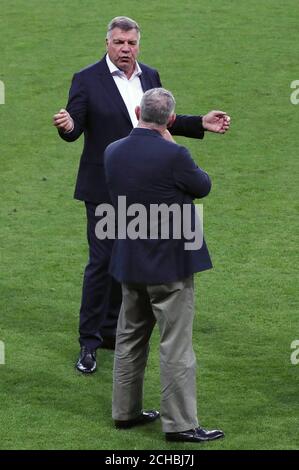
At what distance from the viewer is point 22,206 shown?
36.3ft

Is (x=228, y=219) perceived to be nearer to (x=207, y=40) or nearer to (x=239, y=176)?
(x=239, y=176)

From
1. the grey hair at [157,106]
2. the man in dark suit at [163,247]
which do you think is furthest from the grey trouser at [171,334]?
the grey hair at [157,106]

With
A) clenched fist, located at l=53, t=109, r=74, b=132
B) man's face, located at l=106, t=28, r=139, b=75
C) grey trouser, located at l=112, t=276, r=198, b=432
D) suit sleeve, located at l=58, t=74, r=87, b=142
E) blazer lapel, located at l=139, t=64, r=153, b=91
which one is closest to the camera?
grey trouser, located at l=112, t=276, r=198, b=432

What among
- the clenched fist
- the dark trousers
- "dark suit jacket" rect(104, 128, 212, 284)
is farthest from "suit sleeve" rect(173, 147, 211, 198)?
the dark trousers

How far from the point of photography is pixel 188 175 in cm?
641

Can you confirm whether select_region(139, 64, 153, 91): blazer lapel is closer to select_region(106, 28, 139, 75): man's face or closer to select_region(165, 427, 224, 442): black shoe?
select_region(106, 28, 139, 75): man's face

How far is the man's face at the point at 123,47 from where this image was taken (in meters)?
7.57

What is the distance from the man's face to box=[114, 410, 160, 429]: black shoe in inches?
83.3

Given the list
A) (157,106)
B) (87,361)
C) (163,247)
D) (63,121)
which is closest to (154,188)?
(163,247)

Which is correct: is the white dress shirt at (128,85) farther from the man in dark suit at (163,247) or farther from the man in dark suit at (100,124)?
the man in dark suit at (163,247)

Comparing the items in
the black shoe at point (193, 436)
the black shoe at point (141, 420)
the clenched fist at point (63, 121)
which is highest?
the clenched fist at point (63, 121)

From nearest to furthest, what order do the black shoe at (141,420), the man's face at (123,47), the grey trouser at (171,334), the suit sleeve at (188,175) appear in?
the suit sleeve at (188,175) → the grey trouser at (171,334) → the black shoe at (141,420) → the man's face at (123,47)

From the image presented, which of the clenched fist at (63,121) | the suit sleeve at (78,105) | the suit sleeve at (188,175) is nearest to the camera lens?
the suit sleeve at (188,175)

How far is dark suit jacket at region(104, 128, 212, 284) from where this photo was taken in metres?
6.42
